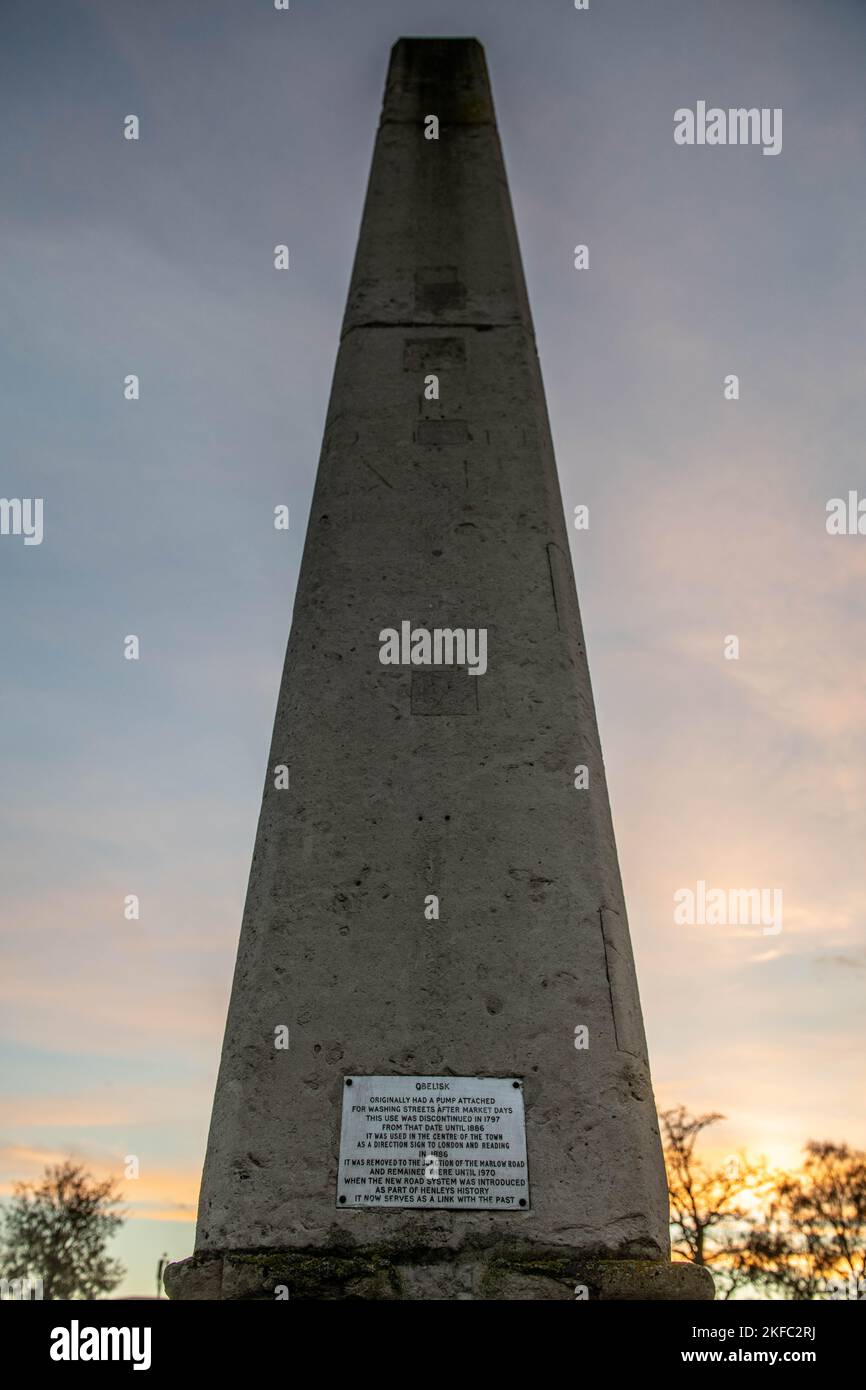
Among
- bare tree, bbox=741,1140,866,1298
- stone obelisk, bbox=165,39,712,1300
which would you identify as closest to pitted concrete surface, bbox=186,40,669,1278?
stone obelisk, bbox=165,39,712,1300

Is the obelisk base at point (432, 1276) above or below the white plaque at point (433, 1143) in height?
below

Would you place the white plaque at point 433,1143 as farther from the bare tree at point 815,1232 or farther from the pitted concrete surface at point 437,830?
the bare tree at point 815,1232

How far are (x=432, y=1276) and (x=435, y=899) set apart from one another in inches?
53.7

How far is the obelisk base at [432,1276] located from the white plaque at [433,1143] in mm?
171

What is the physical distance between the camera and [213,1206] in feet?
13.8

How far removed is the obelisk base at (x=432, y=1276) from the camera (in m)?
3.93

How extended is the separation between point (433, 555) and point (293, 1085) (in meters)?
2.45

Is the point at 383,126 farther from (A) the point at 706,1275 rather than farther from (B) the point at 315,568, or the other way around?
(A) the point at 706,1275

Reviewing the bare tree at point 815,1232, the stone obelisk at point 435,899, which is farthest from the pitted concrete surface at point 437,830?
the bare tree at point 815,1232

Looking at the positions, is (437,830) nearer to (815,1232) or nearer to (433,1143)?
(433,1143)

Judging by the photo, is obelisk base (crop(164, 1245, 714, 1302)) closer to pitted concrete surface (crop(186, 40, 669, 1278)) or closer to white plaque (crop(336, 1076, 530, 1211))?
pitted concrete surface (crop(186, 40, 669, 1278))

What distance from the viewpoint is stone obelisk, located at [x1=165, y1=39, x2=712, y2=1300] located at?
408 centimetres
